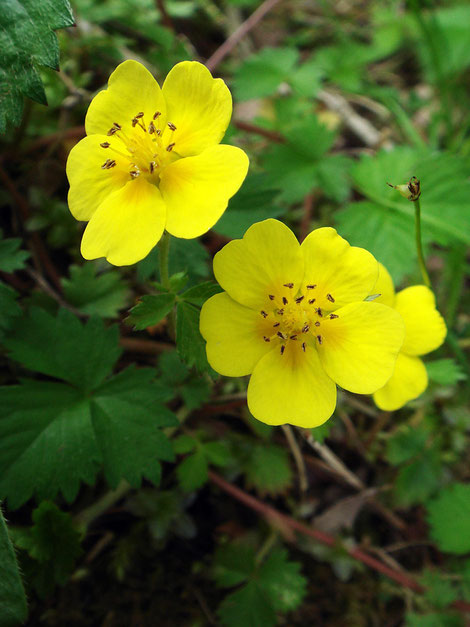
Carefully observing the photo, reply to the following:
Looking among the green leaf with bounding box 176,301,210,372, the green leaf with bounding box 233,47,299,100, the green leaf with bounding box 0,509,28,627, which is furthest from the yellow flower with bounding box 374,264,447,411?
the green leaf with bounding box 233,47,299,100

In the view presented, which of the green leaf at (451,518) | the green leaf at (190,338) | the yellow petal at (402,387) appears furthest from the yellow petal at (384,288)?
the green leaf at (451,518)

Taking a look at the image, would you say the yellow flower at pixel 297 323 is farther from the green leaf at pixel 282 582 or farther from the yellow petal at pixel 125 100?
the green leaf at pixel 282 582

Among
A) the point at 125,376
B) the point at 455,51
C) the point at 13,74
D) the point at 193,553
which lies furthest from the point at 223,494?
the point at 455,51

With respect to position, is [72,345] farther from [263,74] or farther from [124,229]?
[263,74]

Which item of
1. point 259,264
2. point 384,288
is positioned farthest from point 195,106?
point 384,288

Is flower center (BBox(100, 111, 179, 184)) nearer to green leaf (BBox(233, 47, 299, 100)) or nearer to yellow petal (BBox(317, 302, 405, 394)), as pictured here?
yellow petal (BBox(317, 302, 405, 394))

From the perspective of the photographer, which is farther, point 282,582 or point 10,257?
point 282,582
